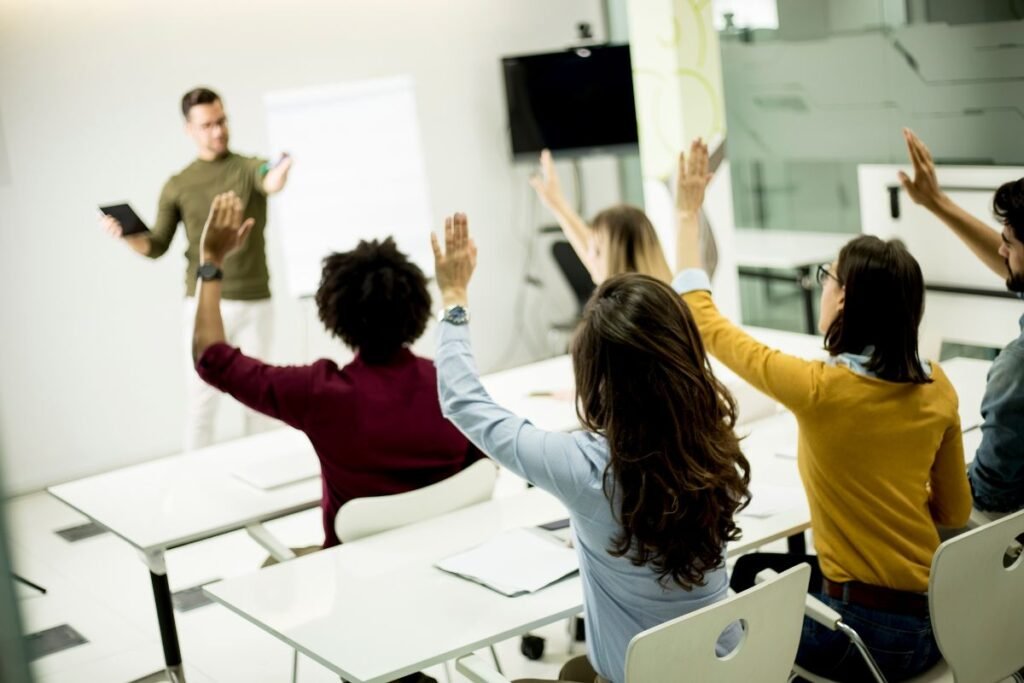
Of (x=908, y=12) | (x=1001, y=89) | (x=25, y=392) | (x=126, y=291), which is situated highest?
(x=908, y=12)

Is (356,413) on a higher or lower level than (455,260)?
lower

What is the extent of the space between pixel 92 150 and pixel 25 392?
1213 millimetres

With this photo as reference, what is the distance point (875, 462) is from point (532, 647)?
1.55m

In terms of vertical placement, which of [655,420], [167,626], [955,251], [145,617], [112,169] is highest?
[112,169]

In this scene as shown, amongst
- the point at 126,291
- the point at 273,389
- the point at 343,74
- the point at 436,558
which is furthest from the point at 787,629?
the point at 343,74

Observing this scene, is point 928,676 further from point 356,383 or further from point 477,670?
point 356,383

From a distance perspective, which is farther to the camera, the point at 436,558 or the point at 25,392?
the point at 25,392

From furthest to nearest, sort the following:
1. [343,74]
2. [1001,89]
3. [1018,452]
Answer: [343,74]
[1001,89]
[1018,452]

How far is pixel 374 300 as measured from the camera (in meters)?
3.06

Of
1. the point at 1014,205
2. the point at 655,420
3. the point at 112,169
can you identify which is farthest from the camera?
the point at 112,169

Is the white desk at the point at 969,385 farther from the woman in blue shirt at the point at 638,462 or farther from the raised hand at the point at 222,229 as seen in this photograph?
the raised hand at the point at 222,229

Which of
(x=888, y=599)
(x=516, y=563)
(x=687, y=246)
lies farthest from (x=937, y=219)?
(x=516, y=563)

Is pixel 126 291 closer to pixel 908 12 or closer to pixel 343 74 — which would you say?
pixel 343 74

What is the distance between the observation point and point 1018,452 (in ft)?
8.98
